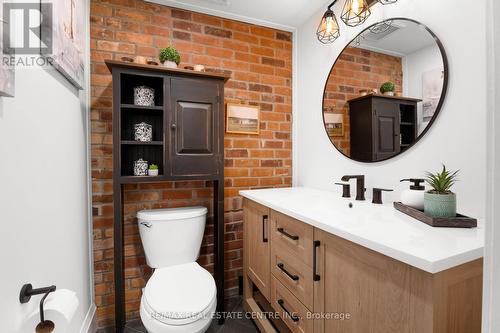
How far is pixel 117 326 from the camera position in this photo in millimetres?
1600

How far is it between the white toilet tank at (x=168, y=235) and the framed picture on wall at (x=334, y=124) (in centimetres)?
118

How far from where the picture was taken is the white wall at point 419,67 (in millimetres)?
1198

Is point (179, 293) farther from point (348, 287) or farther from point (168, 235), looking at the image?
point (348, 287)

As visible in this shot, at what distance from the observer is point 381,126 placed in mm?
1479

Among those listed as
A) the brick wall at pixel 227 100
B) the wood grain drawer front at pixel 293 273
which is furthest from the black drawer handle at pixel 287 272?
the brick wall at pixel 227 100

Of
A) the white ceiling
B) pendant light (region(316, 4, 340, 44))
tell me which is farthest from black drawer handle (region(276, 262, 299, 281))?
the white ceiling

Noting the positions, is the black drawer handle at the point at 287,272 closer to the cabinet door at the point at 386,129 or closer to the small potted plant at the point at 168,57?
the cabinet door at the point at 386,129

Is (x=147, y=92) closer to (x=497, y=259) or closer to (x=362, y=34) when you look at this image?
(x=362, y=34)

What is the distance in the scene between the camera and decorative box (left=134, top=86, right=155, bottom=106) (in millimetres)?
1642

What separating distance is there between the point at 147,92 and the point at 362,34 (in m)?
1.49

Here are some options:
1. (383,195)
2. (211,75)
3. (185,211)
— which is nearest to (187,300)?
(185,211)

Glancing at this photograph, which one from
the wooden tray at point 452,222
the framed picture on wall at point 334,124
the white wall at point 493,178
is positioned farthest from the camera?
the framed picture on wall at point 334,124

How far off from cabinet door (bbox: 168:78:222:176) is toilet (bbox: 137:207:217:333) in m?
0.35

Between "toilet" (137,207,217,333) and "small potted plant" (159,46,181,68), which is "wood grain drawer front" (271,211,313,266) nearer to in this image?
"toilet" (137,207,217,333)
